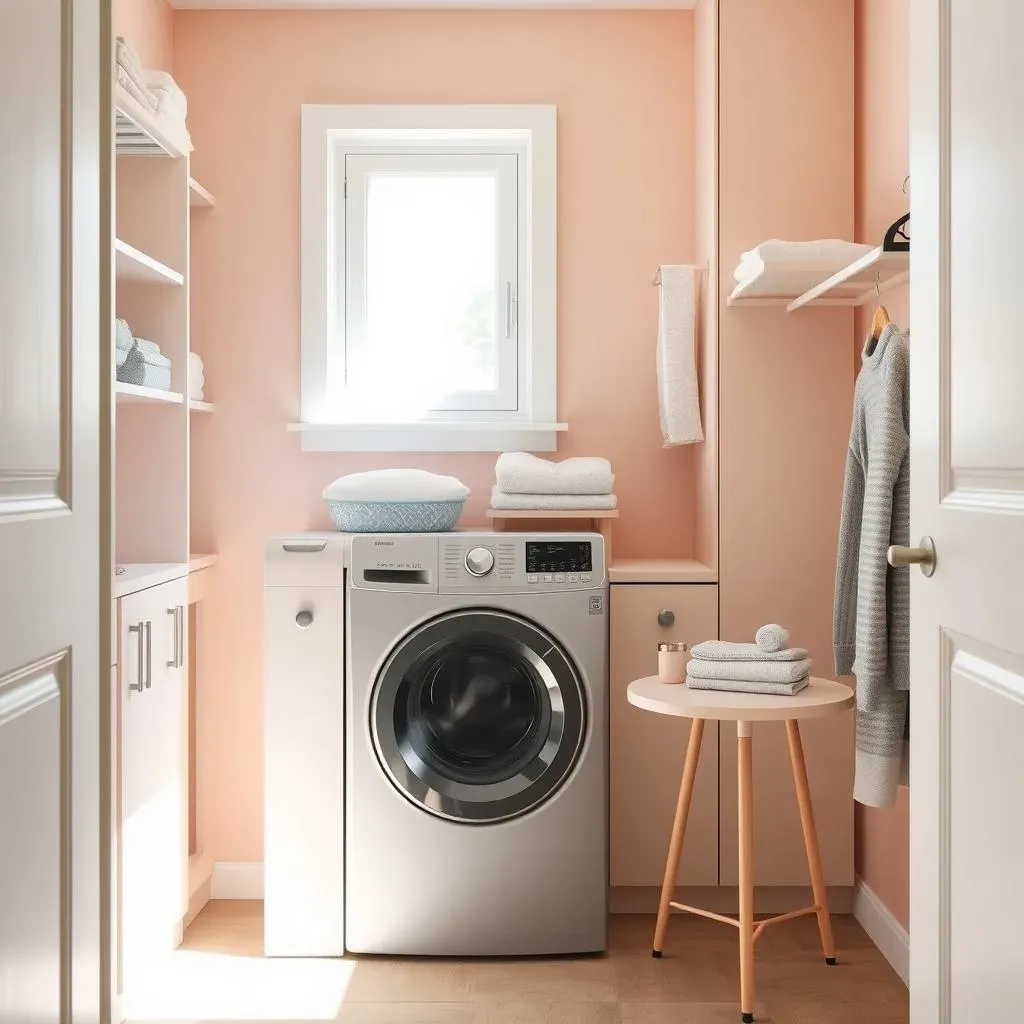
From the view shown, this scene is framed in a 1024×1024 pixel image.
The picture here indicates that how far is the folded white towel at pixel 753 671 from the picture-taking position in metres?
2.32

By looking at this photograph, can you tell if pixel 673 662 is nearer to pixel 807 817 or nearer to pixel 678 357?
pixel 807 817

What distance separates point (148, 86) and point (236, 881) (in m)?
2.10

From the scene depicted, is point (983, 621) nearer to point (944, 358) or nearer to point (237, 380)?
point (944, 358)

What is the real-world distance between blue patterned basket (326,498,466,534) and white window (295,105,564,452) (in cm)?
39

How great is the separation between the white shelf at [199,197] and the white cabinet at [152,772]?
1078mm

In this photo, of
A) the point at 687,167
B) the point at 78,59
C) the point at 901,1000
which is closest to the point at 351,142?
the point at 687,167

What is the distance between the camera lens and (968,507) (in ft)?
4.17

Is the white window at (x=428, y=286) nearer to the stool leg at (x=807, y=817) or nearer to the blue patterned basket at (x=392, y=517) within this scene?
the blue patterned basket at (x=392, y=517)

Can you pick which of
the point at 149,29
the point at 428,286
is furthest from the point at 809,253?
the point at 149,29

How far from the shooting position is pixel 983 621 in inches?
48.4

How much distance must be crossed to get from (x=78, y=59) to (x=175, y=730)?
1852 millimetres

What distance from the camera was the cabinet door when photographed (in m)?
2.84

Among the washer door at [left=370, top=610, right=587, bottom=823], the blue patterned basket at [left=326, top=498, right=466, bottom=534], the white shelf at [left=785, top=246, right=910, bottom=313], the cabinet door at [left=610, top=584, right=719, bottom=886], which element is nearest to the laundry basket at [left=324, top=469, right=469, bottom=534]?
the blue patterned basket at [left=326, top=498, right=466, bottom=534]

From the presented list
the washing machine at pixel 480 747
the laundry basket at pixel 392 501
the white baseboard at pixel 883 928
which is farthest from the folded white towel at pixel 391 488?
the white baseboard at pixel 883 928
